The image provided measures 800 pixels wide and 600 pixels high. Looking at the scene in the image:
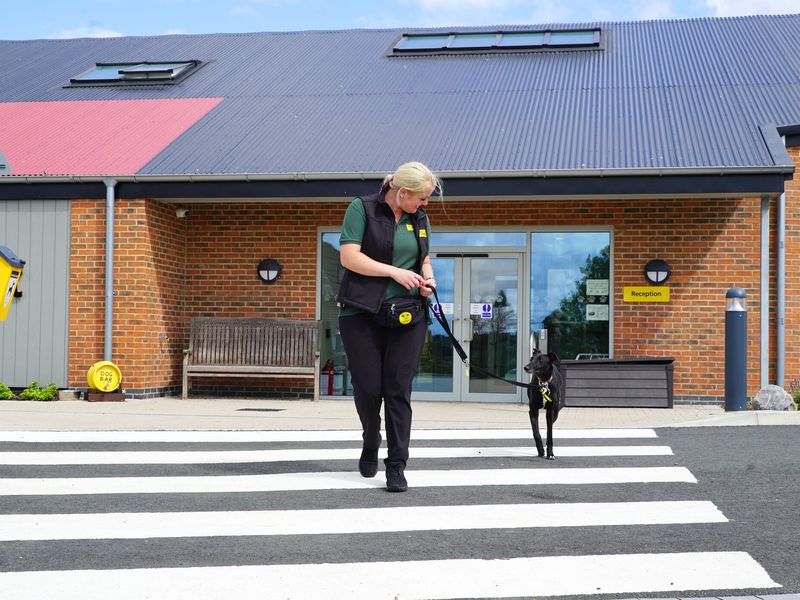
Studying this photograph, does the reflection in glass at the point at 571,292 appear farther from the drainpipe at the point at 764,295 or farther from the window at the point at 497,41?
the window at the point at 497,41

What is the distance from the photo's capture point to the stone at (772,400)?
11086 mm

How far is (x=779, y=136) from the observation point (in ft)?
41.0

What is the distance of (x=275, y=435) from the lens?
861 centimetres

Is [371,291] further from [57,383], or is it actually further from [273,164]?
[57,383]

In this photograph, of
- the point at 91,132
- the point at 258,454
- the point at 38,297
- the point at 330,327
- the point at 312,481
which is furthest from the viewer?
the point at 91,132

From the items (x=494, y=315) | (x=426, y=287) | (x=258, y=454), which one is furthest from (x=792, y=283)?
(x=426, y=287)

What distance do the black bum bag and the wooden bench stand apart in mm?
7709

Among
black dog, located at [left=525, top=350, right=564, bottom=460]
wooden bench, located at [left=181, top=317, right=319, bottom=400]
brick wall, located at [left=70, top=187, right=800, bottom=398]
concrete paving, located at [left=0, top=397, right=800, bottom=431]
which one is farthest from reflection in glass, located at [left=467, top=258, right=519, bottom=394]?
black dog, located at [left=525, top=350, right=564, bottom=460]

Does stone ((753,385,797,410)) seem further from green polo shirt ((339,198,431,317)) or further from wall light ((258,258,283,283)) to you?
green polo shirt ((339,198,431,317))

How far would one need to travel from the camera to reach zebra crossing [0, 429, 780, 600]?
158 inches

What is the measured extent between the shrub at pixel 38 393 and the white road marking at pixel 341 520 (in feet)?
25.9

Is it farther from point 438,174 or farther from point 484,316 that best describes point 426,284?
point 484,316

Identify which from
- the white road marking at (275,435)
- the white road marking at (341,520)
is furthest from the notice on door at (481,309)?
the white road marking at (341,520)

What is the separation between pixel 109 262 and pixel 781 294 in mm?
8332
